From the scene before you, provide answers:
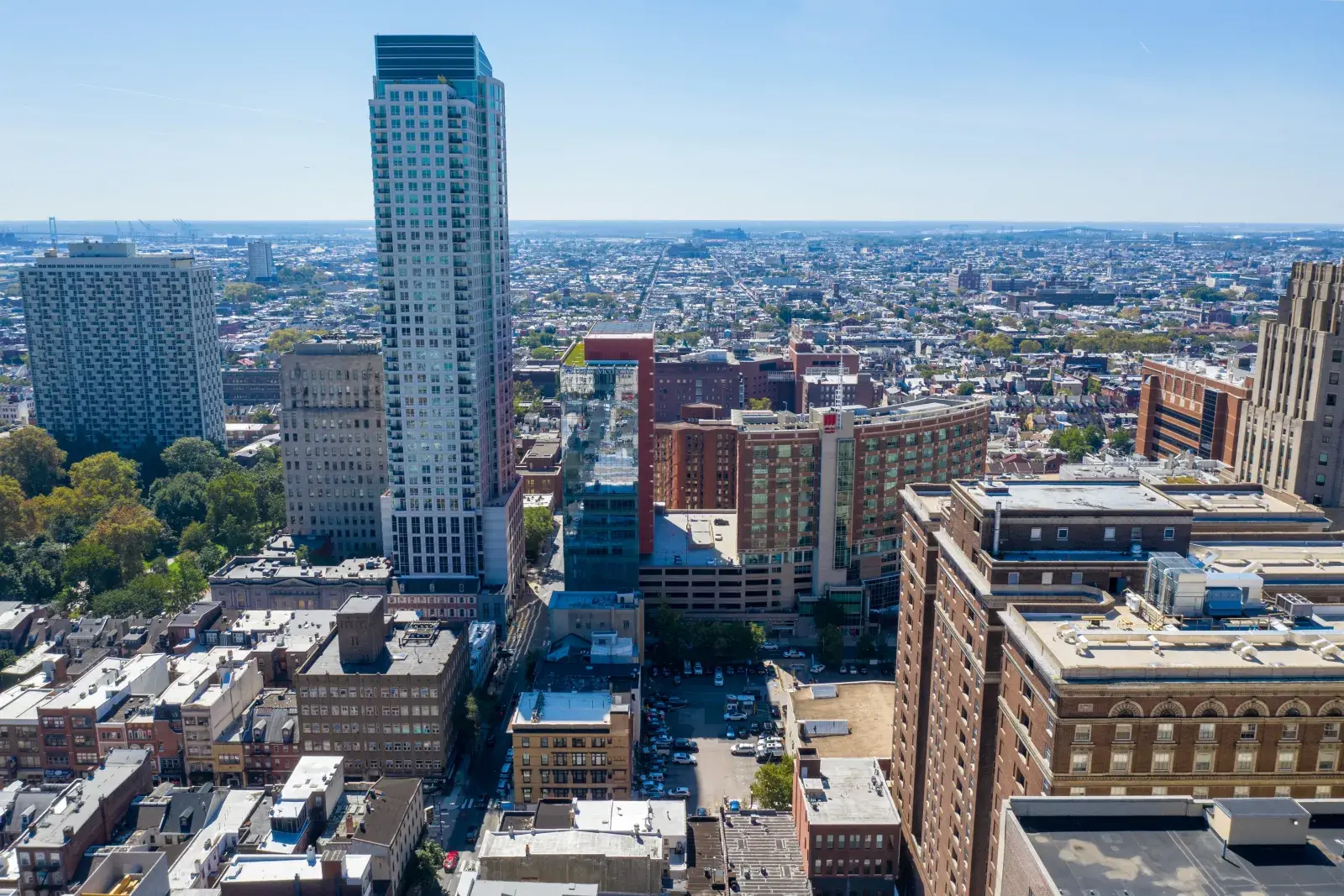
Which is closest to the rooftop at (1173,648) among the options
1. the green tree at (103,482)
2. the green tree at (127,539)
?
the green tree at (127,539)

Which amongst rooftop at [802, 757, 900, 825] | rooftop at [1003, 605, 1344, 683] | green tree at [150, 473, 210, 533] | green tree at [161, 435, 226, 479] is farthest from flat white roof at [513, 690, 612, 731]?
green tree at [161, 435, 226, 479]

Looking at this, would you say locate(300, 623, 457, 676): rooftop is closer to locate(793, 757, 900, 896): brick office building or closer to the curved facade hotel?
the curved facade hotel

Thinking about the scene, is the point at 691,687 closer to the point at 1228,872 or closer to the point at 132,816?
the point at 132,816

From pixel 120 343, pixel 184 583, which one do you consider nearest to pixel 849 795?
pixel 184 583

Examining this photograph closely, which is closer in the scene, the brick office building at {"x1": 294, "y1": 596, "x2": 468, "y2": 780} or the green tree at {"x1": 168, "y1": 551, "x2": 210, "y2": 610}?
the brick office building at {"x1": 294, "y1": 596, "x2": 468, "y2": 780}

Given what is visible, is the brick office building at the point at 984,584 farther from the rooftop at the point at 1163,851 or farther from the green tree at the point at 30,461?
the green tree at the point at 30,461

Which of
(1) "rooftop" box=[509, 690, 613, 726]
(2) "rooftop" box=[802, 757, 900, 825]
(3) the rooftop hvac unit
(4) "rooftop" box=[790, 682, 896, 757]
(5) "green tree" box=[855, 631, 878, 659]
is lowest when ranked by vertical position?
(5) "green tree" box=[855, 631, 878, 659]
